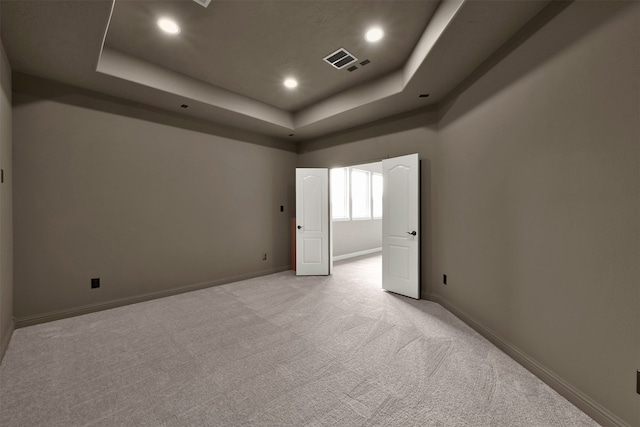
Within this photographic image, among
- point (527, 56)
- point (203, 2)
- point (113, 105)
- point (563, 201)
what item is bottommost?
point (563, 201)

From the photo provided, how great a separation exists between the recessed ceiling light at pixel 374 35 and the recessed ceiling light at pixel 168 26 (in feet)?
6.47

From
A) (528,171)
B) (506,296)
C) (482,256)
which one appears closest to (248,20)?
(528,171)

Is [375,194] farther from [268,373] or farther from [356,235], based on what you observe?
[268,373]

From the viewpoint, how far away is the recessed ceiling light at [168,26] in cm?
253

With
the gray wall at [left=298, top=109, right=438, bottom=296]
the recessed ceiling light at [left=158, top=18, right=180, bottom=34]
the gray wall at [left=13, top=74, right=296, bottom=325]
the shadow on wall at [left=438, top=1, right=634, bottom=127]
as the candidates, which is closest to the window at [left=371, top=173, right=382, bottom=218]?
the gray wall at [left=298, top=109, right=438, bottom=296]

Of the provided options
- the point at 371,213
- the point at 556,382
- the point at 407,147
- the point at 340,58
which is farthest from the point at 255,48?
the point at 371,213

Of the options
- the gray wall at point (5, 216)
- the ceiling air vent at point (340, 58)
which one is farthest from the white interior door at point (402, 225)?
the gray wall at point (5, 216)

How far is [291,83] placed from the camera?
3.82m

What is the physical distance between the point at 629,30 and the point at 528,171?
980 millimetres

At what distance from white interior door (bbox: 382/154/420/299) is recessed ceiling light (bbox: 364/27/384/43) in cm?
165

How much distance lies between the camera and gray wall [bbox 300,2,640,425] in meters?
1.48

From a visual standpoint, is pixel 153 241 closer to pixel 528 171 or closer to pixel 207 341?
pixel 207 341

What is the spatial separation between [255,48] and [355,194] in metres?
5.44

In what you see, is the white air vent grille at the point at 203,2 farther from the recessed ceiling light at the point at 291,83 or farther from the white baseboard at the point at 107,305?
the white baseboard at the point at 107,305
